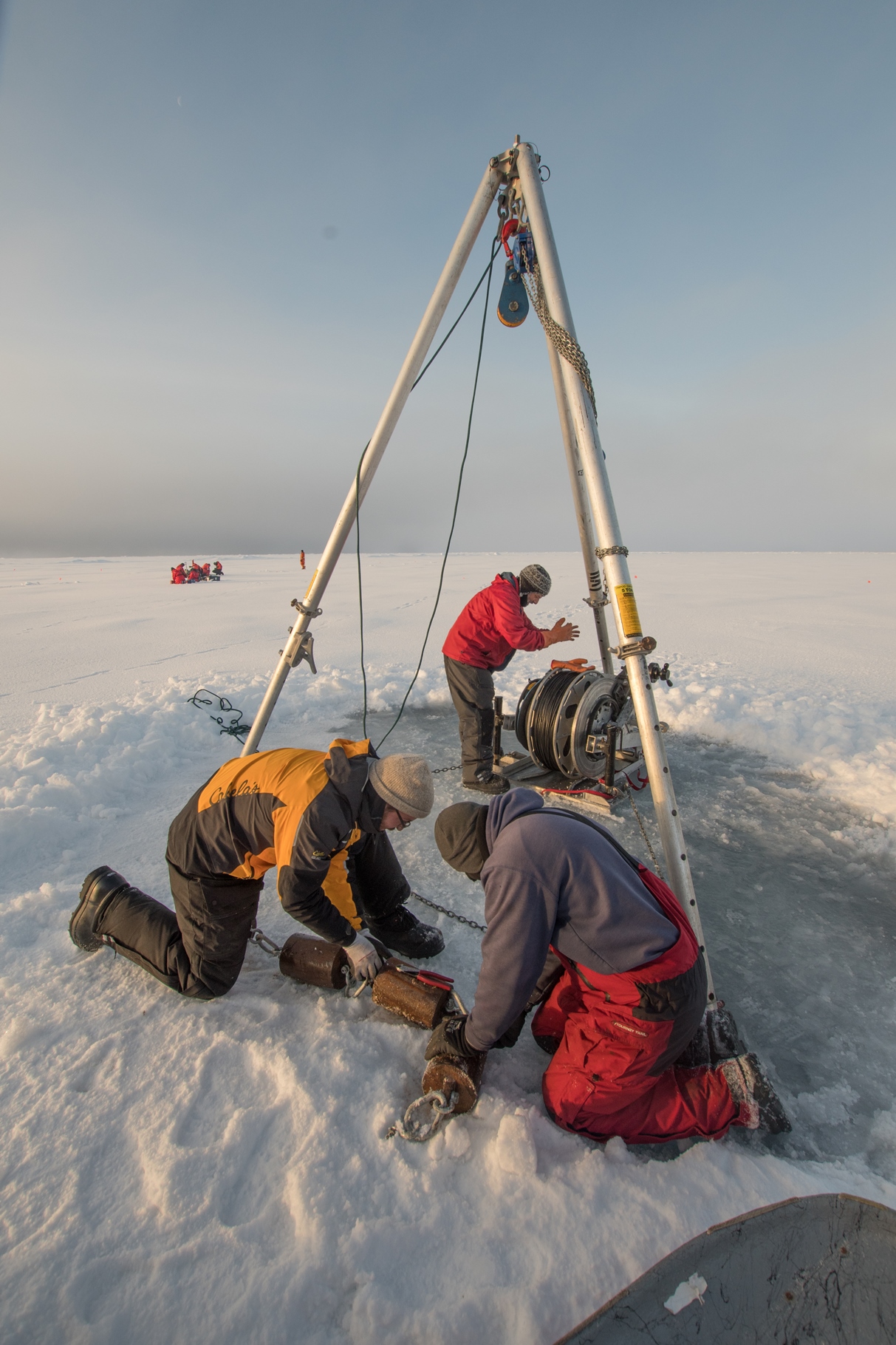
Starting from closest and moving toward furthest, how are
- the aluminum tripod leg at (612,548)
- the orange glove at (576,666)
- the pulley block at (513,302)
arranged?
1. the aluminum tripod leg at (612,548)
2. the pulley block at (513,302)
3. the orange glove at (576,666)

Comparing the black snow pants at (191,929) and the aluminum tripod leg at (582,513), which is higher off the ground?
the aluminum tripod leg at (582,513)

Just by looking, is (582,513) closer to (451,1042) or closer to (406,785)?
(406,785)

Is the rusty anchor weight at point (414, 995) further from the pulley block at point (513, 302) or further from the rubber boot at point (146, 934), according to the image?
the pulley block at point (513, 302)

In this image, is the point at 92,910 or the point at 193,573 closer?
the point at 92,910

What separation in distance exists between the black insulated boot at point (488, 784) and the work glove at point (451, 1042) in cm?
249

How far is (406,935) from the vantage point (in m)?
2.85

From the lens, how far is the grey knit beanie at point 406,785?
219cm

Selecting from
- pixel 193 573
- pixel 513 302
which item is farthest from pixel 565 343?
pixel 193 573

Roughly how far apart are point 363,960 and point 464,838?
91cm

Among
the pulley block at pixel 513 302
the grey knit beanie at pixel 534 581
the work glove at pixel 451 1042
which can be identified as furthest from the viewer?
the grey knit beanie at pixel 534 581

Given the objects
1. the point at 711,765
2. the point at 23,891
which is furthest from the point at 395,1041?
the point at 711,765

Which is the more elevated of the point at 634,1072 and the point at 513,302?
the point at 513,302

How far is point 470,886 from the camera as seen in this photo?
3.40 meters

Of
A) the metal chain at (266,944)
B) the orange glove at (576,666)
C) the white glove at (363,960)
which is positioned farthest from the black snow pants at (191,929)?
the orange glove at (576,666)
